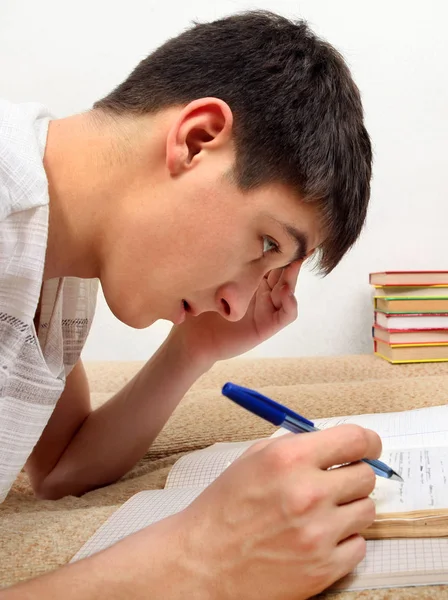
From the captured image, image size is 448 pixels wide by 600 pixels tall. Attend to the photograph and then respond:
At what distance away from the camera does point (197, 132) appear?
68cm

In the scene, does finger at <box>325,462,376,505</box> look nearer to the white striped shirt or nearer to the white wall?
the white striped shirt

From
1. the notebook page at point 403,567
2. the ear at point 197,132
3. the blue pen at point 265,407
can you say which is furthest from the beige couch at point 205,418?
the ear at point 197,132

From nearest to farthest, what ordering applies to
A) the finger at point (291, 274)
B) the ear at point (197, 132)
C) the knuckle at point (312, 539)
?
the knuckle at point (312, 539), the ear at point (197, 132), the finger at point (291, 274)

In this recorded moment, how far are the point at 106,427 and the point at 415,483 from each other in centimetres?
57

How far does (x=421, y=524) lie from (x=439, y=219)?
4.43ft

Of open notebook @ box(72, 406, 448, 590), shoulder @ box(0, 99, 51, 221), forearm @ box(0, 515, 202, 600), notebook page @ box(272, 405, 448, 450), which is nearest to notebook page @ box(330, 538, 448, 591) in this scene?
open notebook @ box(72, 406, 448, 590)

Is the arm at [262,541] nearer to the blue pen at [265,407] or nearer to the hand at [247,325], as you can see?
the blue pen at [265,407]

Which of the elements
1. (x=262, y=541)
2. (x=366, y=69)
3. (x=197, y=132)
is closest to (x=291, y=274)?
(x=197, y=132)

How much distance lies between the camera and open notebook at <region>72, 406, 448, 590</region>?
17.6 inches

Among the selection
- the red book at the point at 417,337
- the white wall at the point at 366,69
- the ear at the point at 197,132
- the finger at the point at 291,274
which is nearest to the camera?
the ear at the point at 197,132

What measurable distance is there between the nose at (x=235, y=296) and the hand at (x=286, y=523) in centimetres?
29

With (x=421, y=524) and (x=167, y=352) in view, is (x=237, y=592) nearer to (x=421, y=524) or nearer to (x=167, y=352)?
(x=421, y=524)

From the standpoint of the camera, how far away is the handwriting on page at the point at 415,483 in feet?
1.68

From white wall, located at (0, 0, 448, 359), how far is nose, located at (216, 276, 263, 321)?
978 mm
